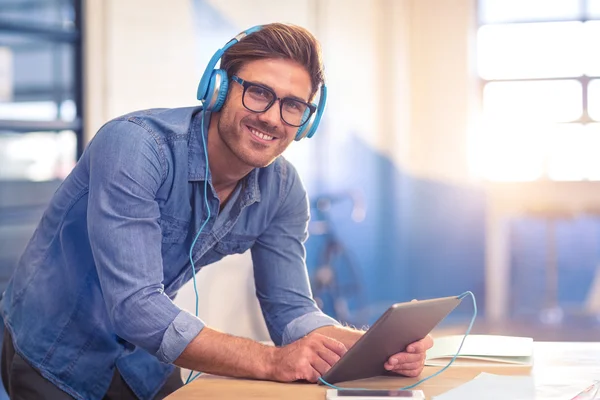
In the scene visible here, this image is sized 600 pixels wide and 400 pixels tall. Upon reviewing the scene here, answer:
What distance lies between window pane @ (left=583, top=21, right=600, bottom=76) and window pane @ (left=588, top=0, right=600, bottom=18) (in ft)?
0.21

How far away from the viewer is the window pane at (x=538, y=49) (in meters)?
6.20

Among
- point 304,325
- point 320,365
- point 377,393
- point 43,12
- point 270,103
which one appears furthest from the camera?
point 43,12

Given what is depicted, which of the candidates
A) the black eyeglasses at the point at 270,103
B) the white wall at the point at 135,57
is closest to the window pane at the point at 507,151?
the white wall at the point at 135,57

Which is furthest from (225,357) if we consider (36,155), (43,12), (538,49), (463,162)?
(538,49)

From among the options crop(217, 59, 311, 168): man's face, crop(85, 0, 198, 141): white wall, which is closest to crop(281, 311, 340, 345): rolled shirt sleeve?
crop(217, 59, 311, 168): man's face

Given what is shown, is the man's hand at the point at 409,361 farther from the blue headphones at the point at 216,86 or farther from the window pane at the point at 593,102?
the window pane at the point at 593,102

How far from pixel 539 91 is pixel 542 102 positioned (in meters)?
0.10

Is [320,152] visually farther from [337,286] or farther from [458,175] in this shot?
[458,175]

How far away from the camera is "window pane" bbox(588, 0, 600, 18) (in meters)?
6.16

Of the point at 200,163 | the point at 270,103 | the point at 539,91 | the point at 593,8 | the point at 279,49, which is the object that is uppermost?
the point at 593,8

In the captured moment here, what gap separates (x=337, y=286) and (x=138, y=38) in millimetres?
2806

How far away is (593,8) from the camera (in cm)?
618

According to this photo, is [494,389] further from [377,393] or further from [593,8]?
[593,8]

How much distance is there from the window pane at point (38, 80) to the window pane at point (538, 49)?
4308 mm
